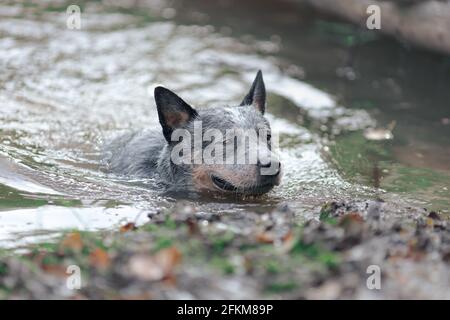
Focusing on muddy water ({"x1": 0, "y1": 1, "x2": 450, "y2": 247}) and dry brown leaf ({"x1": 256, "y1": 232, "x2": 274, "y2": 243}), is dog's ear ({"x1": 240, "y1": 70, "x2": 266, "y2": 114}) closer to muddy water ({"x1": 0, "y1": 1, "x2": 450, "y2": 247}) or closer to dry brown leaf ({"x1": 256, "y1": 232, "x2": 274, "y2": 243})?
muddy water ({"x1": 0, "y1": 1, "x2": 450, "y2": 247})

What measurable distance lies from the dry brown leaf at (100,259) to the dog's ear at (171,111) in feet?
9.17

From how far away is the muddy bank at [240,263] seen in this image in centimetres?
489

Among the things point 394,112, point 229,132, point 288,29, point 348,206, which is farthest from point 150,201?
point 288,29

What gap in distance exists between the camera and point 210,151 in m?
7.67

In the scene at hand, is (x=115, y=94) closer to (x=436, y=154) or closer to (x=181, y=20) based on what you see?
(x=181, y=20)

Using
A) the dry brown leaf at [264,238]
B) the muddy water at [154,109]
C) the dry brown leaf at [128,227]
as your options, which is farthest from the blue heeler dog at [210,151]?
the dry brown leaf at [264,238]

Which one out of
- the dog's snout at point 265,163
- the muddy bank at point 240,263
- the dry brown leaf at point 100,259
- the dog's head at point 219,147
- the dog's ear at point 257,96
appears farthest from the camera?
the dog's ear at point 257,96

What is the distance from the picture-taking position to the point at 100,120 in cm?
Result: 1041

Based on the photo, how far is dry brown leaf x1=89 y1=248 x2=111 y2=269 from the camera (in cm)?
510

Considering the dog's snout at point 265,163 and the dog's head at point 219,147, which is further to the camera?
the dog's head at point 219,147

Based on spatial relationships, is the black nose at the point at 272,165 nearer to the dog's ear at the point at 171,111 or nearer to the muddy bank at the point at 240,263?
the dog's ear at the point at 171,111

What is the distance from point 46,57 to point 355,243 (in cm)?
780

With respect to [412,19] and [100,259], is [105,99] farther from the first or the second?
[100,259]

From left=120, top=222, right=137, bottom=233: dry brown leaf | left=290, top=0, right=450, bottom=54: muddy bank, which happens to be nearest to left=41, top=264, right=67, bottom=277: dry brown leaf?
left=120, top=222, right=137, bottom=233: dry brown leaf
